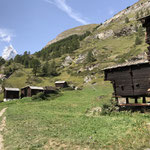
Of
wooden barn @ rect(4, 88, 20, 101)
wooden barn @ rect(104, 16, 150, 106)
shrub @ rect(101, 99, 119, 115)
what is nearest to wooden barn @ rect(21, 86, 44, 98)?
wooden barn @ rect(4, 88, 20, 101)

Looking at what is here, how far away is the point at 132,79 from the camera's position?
20.3 meters

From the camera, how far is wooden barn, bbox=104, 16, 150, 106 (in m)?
18.9

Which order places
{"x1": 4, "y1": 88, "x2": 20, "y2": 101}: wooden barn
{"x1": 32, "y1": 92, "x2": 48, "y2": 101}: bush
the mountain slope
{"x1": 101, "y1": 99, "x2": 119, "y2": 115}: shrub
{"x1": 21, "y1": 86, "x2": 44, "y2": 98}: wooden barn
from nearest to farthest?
{"x1": 101, "y1": 99, "x2": 119, "y2": 115}: shrub < {"x1": 32, "y1": 92, "x2": 48, "y2": 101}: bush < {"x1": 21, "y1": 86, "x2": 44, "y2": 98}: wooden barn < {"x1": 4, "y1": 88, "x2": 20, "y2": 101}: wooden barn < the mountain slope

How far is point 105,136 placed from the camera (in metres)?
10.7

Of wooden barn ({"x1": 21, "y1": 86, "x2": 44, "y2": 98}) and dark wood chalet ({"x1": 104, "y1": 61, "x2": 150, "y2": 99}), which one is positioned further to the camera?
wooden barn ({"x1": 21, "y1": 86, "x2": 44, "y2": 98})

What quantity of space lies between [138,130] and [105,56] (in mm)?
102531

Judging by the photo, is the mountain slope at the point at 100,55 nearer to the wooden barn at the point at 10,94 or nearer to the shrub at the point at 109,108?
the wooden barn at the point at 10,94

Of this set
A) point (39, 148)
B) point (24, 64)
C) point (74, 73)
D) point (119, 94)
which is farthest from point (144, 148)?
point (24, 64)

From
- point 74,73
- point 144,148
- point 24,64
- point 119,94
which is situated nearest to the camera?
point 144,148

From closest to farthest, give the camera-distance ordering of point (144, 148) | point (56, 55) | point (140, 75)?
1. point (144, 148)
2. point (140, 75)
3. point (56, 55)

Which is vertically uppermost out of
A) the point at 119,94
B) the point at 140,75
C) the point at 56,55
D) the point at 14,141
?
the point at 56,55

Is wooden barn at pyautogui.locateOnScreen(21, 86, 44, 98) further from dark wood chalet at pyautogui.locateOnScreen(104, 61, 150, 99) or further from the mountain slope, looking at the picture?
dark wood chalet at pyautogui.locateOnScreen(104, 61, 150, 99)

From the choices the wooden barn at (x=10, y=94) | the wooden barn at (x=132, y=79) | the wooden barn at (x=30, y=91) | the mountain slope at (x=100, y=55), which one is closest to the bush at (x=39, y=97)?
the wooden barn at (x=30, y=91)

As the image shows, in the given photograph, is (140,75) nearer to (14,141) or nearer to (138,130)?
(138,130)
